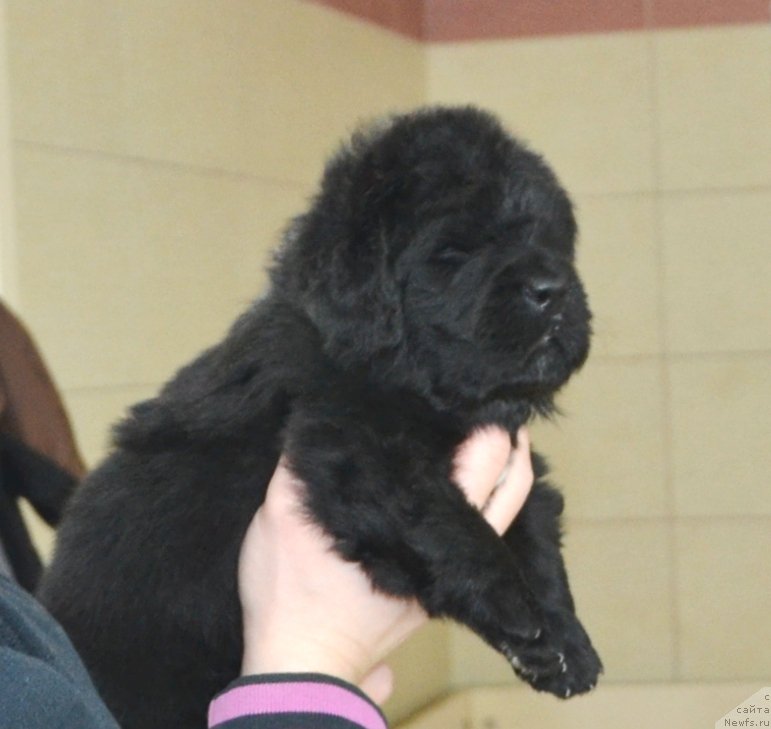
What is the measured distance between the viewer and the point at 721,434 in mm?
3213

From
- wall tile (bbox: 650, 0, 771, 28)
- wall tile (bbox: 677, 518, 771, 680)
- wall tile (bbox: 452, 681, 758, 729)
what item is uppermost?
wall tile (bbox: 650, 0, 771, 28)

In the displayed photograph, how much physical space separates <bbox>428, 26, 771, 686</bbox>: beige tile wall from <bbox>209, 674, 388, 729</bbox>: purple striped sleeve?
228 cm

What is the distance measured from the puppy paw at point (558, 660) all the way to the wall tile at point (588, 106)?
2.17 metres

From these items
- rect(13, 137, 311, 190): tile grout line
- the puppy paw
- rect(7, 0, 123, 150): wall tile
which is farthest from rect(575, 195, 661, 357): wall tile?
the puppy paw

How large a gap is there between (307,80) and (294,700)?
2035 millimetres

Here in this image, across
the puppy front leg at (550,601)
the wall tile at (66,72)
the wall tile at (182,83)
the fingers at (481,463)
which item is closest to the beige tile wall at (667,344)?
the wall tile at (182,83)

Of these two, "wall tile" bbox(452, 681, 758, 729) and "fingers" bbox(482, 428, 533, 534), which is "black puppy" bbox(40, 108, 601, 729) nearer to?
"fingers" bbox(482, 428, 533, 534)

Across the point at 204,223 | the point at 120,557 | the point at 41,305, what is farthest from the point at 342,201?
the point at 204,223

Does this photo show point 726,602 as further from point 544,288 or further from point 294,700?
point 294,700

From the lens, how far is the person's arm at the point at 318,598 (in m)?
1.08

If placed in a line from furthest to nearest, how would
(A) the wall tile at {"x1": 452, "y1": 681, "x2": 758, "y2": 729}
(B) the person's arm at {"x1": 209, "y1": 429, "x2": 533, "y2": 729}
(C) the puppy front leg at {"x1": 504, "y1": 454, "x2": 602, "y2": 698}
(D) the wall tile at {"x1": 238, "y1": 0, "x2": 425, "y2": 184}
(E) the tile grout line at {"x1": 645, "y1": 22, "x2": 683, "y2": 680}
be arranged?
(E) the tile grout line at {"x1": 645, "y1": 22, "x2": 683, "y2": 680} → (A) the wall tile at {"x1": 452, "y1": 681, "x2": 758, "y2": 729} → (D) the wall tile at {"x1": 238, "y1": 0, "x2": 425, "y2": 184} → (C) the puppy front leg at {"x1": 504, "y1": 454, "x2": 602, "y2": 698} → (B) the person's arm at {"x1": 209, "y1": 429, "x2": 533, "y2": 729}

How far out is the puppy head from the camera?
1.14 metres

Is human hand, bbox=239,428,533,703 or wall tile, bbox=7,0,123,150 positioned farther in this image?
wall tile, bbox=7,0,123,150

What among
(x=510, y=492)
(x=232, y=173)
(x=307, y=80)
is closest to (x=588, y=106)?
(x=307, y=80)
